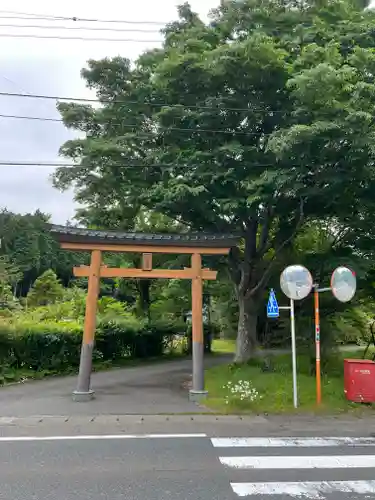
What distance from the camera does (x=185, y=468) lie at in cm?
548

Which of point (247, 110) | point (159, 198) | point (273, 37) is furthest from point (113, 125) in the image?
point (273, 37)

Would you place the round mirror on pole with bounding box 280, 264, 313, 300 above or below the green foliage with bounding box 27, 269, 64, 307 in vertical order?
below

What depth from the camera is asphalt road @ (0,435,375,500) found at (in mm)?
4684

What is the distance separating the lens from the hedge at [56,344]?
13164mm

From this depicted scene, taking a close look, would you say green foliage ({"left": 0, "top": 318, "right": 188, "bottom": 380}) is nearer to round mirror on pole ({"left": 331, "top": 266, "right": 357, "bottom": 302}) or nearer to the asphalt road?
the asphalt road

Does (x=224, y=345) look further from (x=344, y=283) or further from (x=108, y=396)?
(x=344, y=283)

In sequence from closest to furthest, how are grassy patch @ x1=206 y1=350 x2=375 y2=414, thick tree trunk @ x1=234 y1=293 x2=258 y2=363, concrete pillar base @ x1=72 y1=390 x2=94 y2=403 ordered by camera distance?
grassy patch @ x1=206 y1=350 x2=375 y2=414
concrete pillar base @ x1=72 y1=390 x2=94 y2=403
thick tree trunk @ x1=234 y1=293 x2=258 y2=363

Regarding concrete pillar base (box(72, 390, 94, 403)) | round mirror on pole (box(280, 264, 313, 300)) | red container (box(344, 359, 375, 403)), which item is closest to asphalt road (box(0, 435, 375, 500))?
red container (box(344, 359, 375, 403))

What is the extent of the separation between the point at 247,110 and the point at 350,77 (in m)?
2.69

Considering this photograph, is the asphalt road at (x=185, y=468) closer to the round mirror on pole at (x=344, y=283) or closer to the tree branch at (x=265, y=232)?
the round mirror on pole at (x=344, y=283)

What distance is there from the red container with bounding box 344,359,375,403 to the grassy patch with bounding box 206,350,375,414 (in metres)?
0.19

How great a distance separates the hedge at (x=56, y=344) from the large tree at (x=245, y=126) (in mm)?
4486

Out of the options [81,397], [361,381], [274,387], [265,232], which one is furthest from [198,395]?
[265,232]

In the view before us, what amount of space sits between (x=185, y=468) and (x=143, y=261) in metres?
6.10
